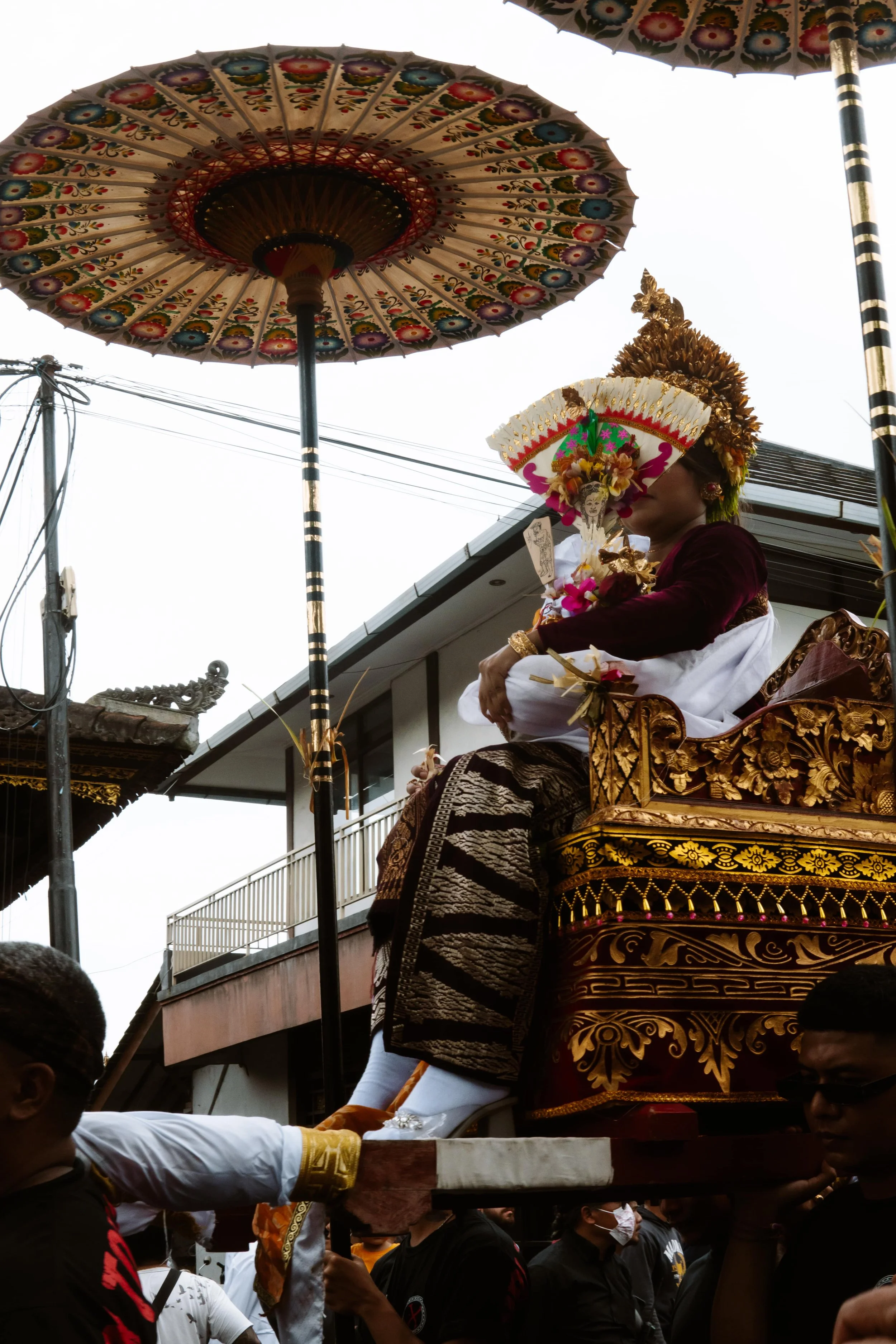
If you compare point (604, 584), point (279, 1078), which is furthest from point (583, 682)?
point (279, 1078)

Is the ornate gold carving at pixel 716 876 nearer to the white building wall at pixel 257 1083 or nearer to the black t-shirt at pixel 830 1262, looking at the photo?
the black t-shirt at pixel 830 1262

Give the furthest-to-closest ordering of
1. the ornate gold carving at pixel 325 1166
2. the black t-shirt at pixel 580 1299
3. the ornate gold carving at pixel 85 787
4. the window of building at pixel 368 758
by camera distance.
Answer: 1. the window of building at pixel 368 758
2. the ornate gold carving at pixel 85 787
3. the black t-shirt at pixel 580 1299
4. the ornate gold carving at pixel 325 1166

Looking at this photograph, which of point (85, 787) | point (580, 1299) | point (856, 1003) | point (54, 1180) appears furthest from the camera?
point (85, 787)

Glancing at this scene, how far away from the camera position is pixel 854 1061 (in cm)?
254

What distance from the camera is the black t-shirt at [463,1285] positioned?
142 inches

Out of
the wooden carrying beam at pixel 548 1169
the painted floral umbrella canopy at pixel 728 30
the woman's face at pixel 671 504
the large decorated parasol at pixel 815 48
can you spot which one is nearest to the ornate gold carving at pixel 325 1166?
the wooden carrying beam at pixel 548 1169

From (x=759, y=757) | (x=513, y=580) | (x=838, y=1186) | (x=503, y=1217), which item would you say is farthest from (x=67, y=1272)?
(x=513, y=580)

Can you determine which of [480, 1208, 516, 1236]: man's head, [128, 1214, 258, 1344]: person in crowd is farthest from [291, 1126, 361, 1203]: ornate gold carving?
[480, 1208, 516, 1236]: man's head

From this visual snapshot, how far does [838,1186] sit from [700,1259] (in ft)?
1.56

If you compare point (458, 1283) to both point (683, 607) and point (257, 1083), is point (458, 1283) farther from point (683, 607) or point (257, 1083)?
point (257, 1083)

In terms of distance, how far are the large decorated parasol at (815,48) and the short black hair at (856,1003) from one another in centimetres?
110

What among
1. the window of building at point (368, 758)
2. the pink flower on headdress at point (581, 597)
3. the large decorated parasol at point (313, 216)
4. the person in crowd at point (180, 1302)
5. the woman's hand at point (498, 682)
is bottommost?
the person in crowd at point (180, 1302)

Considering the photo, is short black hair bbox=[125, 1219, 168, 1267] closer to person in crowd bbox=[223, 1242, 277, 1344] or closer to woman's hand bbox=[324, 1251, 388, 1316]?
person in crowd bbox=[223, 1242, 277, 1344]

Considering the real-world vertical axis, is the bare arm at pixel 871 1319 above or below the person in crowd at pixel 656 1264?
above
